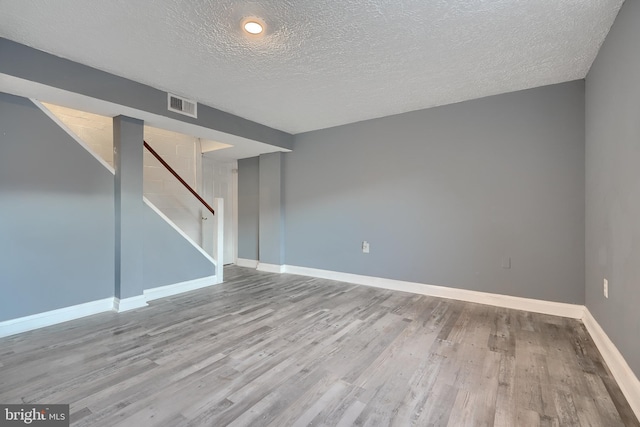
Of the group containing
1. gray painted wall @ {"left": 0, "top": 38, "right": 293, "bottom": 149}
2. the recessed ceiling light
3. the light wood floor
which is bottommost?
the light wood floor

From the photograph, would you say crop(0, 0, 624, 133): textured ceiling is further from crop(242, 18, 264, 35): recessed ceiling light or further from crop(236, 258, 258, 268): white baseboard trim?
crop(236, 258, 258, 268): white baseboard trim

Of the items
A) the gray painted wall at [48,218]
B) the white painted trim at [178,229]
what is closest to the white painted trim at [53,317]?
the gray painted wall at [48,218]

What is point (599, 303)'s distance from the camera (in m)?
2.30

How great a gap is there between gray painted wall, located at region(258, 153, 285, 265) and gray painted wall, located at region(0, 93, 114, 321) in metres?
2.42

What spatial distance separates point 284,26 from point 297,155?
2931 mm

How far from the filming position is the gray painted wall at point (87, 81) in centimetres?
217

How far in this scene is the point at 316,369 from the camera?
1942 mm

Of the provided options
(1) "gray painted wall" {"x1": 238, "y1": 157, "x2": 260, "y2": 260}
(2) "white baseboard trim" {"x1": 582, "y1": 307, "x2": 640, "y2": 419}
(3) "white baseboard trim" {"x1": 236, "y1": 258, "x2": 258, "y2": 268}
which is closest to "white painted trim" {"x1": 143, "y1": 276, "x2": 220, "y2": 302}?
(3) "white baseboard trim" {"x1": 236, "y1": 258, "x2": 258, "y2": 268}

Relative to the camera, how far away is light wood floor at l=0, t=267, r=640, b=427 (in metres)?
1.52

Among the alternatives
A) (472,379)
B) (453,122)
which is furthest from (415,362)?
(453,122)

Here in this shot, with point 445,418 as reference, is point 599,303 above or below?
above

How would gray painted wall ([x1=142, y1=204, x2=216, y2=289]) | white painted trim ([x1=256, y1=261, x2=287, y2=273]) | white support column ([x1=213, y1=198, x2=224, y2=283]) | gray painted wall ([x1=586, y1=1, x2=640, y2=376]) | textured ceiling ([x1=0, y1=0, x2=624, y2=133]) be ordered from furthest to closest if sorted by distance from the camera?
1. white painted trim ([x1=256, y1=261, x2=287, y2=273])
2. white support column ([x1=213, y1=198, x2=224, y2=283])
3. gray painted wall ([x1=142, y1=204, x2=216, y2=289])
4. textured ceiling ([x1=0, y1=0, x2=624, y2=133])
5. gray painted wall ([x1=586, y1=1, x2=640, y2=376])

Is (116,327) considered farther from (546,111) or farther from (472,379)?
(546,111)

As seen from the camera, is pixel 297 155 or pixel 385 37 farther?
pixel 297 155
